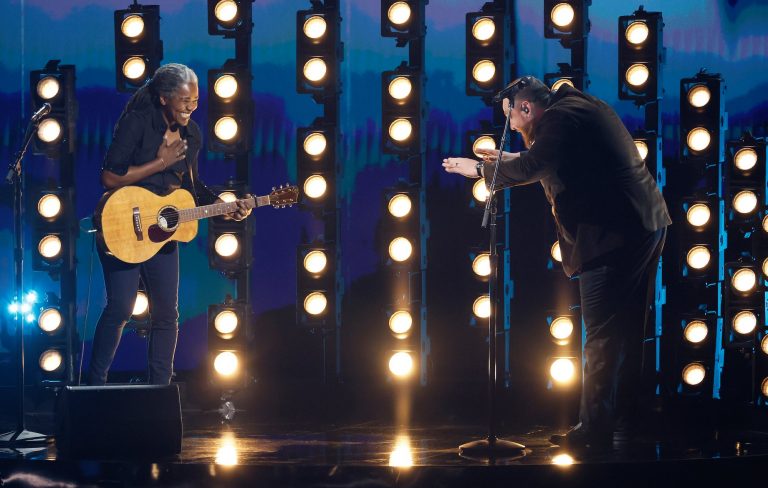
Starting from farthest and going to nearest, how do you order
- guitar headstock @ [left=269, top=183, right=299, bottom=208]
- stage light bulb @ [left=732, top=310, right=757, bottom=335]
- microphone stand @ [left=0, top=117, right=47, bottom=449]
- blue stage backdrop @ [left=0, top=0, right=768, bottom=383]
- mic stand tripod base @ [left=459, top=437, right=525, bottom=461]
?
1. blue stage backdrop @ [left=0, top=0, right=768, bottom=383]
2. stage light bulb @ [left=732, top=310, right=757, bottom=335]
3. guitar headstock @ [left=269, top=183, right=299, bottom=208]
4. microphone stand @ [left=0, top=117, right=47, bottom=449]
5. mic stand tripod base @ [left=459, top=437, right=525, bottom=461]

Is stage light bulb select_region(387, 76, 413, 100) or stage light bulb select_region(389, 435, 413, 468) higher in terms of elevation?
stage light bulb select_region(387, 76, 413, 100)

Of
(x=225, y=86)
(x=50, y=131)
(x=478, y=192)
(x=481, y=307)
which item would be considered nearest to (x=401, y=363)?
(x=481, y=307)

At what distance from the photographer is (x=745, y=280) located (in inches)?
227

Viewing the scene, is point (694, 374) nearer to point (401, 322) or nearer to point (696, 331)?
point (696, 331)

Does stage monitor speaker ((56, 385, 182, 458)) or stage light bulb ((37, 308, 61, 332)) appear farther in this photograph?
stage light bulb ((37, 308, 61, 332))

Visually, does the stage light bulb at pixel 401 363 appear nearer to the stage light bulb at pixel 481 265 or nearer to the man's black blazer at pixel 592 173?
the stage light bulb at pixel 481 265

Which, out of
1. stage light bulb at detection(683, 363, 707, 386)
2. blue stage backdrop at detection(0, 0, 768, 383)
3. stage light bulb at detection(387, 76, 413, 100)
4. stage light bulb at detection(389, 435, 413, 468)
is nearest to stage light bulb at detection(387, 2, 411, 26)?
stage light bulb at detection(387, 76, 413, 100)

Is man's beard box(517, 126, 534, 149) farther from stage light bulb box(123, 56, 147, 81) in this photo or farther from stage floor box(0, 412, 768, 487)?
stage light bulb box(123, 56, 147, 81)

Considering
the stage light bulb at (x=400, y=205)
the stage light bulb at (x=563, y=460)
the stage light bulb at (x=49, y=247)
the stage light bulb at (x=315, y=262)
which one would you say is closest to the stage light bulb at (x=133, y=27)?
the stage light bulb at (x=49, y=247)

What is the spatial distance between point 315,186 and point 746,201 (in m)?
2.36

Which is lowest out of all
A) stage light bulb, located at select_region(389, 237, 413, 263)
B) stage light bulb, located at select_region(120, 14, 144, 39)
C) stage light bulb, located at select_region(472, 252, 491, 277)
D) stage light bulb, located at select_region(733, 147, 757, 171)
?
stage light bulb, located at select_region(472, 252, 491, 277)

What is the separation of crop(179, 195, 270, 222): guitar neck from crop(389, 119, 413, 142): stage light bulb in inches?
37.5

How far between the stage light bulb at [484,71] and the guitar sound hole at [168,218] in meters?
1.89

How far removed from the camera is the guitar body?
4.73 m
